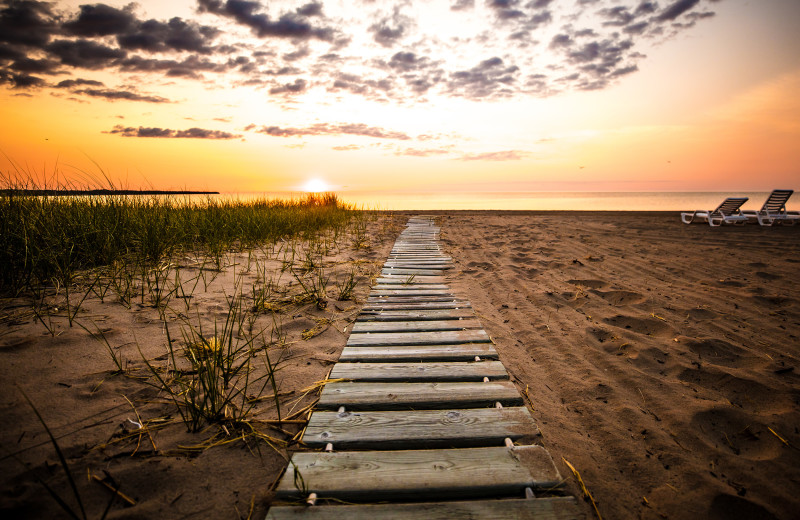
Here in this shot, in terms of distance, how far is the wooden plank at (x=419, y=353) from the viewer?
7.03ft

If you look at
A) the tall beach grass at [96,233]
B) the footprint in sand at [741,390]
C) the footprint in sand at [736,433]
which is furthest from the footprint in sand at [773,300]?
the tall beach grass at [96,233]

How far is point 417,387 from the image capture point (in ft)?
5.94

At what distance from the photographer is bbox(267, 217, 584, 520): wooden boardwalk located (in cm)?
116

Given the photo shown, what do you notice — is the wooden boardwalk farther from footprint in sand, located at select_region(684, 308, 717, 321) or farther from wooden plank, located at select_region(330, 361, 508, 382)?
footprint in sand, located at select_region(684, 308, 717, 321)

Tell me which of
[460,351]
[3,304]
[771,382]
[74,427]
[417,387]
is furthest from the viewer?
[3,304]

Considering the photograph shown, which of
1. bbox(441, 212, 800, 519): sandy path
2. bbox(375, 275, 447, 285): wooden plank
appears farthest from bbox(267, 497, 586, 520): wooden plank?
bbox(375, 275, 447, 285): wooden plank

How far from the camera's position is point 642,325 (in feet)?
9.07

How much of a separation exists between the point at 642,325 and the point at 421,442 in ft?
7.60

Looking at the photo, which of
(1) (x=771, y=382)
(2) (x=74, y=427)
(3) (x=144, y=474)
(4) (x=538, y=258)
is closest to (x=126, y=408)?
(2) (x=74, y=427)

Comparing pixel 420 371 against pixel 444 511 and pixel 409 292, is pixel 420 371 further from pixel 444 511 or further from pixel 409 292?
pixel 409 292

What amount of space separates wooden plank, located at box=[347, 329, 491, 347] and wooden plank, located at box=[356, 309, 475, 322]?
30 centimetres

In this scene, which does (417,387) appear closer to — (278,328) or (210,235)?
(278,328)

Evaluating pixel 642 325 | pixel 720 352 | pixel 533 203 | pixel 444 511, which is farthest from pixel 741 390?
pixel 533 203

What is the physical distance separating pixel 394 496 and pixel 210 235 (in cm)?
459
